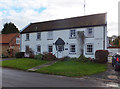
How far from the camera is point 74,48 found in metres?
21.0

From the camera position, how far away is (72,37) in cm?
2106

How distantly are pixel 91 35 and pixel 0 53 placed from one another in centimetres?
2455

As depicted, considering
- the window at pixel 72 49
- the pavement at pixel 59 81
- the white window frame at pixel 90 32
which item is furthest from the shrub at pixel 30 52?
the pavement at pixel 59 81

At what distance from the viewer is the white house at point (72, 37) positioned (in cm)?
1909

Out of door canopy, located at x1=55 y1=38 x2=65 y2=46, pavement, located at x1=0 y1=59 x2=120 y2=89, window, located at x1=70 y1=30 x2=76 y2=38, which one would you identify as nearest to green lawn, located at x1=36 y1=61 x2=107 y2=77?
pavement, located at x1=0 y1=59 x2=120 y2=89

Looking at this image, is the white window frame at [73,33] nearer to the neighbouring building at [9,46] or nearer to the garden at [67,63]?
the garden at [67,63]

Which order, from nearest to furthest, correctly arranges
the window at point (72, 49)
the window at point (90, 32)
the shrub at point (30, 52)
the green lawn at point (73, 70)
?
the green lawn at point (73, 70) < the window at point (90, 32) < the window at point (72, 49) < the shrub at point (30, 52)

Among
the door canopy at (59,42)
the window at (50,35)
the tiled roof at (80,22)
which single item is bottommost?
the door canopy at (59,42)

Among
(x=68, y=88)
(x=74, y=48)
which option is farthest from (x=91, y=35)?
(x=68, y=88)

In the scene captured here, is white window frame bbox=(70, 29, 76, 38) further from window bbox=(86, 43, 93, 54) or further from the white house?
window bbox=(86, 43, 93, 54)

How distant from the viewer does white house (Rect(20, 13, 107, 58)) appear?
19.1 m

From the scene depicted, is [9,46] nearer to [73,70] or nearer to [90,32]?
[90,32]

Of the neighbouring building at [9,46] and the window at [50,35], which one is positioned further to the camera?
the neighbouring building at [9,46]

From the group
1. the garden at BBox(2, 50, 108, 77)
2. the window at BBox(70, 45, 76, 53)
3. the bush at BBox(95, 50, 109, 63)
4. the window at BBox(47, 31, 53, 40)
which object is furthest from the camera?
the window at BBox(47, 31, 53, 40)
